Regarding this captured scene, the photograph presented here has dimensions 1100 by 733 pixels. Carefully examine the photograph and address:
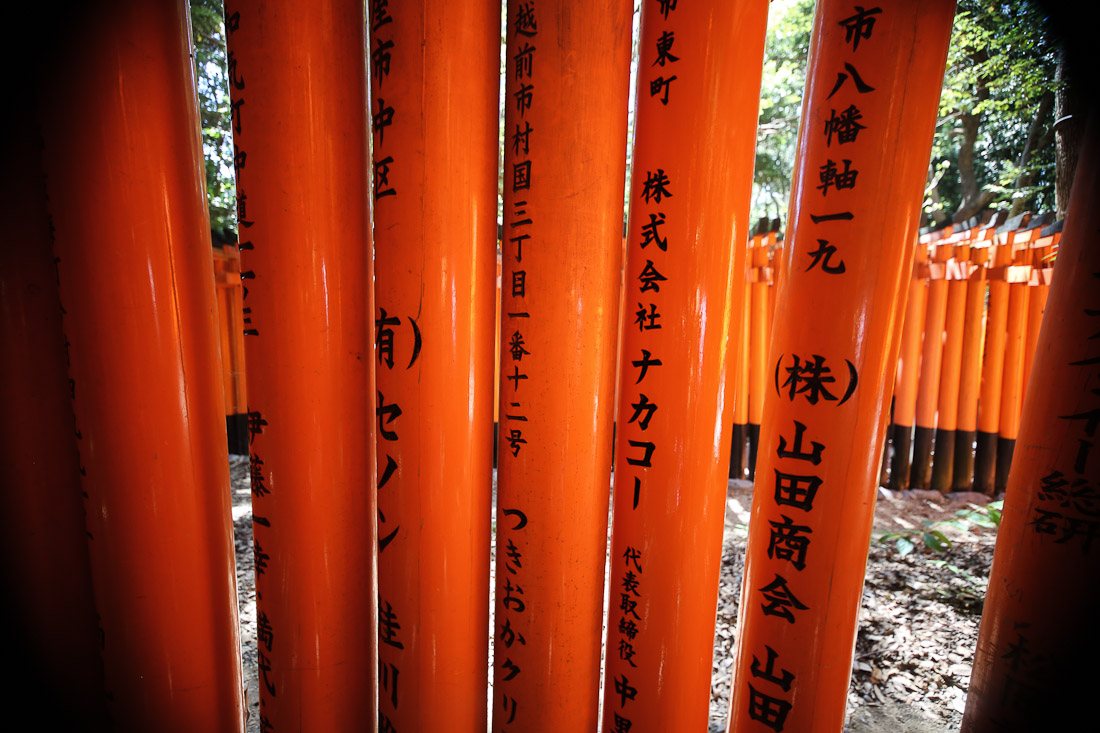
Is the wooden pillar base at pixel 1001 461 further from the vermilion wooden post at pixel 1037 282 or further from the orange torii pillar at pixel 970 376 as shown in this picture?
the vermilion wooden post at pixel 1037 282

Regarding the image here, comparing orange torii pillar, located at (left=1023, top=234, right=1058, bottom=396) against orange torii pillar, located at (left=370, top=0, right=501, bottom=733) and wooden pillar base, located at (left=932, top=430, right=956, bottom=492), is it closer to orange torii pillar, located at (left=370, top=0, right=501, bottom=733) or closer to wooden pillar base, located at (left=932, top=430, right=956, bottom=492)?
wooden pillar base, located at (left=932, top=430, right=956, bottom=492)

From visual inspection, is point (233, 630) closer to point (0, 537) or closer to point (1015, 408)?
point (0, 537)

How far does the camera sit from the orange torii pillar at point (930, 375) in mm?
5375

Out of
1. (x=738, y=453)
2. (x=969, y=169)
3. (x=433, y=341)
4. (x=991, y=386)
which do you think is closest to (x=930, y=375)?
(x=991, y=386)

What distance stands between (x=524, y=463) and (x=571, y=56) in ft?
3.52

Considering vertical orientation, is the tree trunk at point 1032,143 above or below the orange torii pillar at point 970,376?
above

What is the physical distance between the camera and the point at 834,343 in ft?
4.22

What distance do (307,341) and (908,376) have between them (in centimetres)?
648

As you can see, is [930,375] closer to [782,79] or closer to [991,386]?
[991,386]

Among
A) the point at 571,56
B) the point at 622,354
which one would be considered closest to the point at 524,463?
the point at 622,354

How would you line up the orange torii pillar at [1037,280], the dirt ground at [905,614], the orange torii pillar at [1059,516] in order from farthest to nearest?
1. the orange torii pillar at [1037,280]
2. the dirt ground at [905,614]
3. the orange torii pillar at [1059,516]

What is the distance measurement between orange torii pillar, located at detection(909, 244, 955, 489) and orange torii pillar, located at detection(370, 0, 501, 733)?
569cm

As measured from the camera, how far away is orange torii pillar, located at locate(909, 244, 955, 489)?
17.6 ft

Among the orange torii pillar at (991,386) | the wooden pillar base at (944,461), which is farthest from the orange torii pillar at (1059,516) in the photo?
the wooden pillar base at (944,461)
